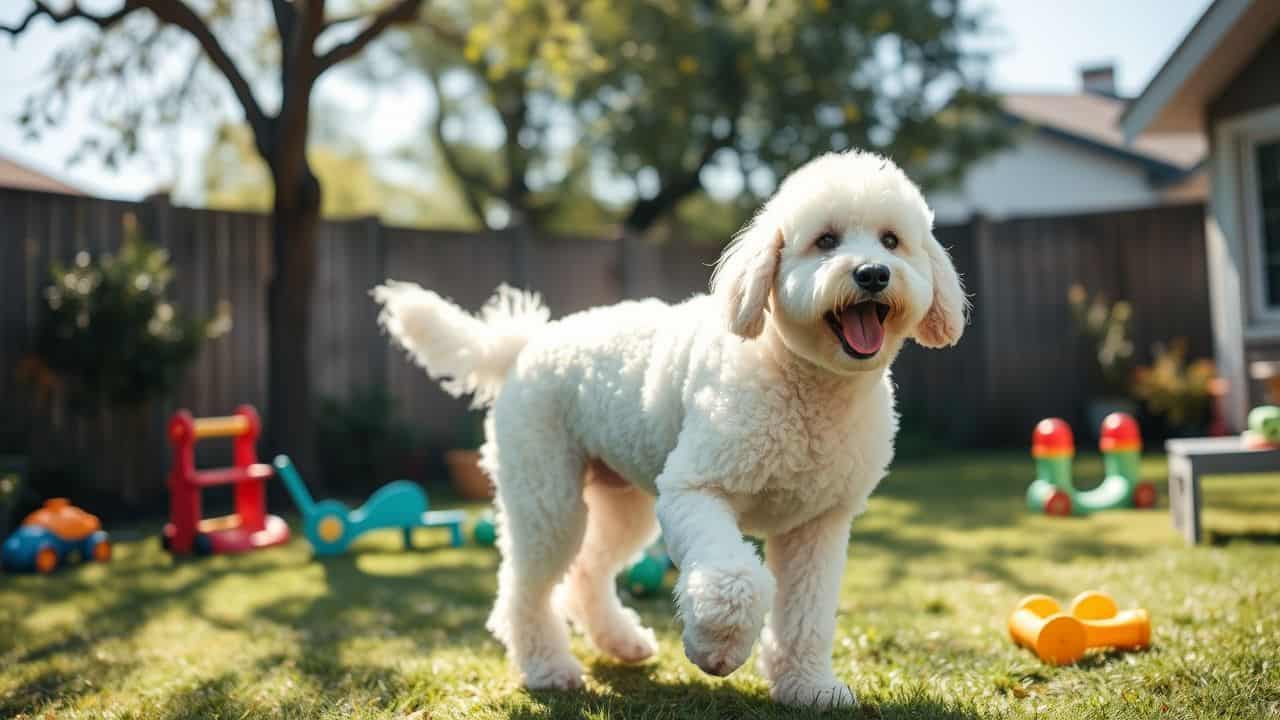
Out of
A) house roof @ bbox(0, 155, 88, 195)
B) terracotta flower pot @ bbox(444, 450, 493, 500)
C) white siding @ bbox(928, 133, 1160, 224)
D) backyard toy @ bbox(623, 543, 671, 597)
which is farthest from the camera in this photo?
white siding @ bbox(928, 133, 1160, 224)

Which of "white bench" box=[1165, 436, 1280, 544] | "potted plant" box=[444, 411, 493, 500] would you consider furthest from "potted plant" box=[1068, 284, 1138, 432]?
"potted plant" box=[444, 411, 493, 500]

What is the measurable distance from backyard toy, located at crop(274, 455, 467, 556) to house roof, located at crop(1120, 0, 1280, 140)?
694cm

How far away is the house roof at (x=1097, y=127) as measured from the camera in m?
23.3

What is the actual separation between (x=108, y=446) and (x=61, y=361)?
40.3 inches

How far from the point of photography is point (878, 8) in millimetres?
13844

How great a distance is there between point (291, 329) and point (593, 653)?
5.86m

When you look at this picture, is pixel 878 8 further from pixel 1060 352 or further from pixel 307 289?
pixel 307 289

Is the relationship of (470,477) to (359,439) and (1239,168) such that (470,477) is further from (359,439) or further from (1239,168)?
(1239,168)

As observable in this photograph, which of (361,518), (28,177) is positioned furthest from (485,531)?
(28,177)

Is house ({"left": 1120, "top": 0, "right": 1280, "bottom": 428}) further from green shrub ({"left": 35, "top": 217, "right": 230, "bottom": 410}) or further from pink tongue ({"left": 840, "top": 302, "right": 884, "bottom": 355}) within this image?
green shrub ({"left": 35, "top": 217, "right": 230, "bottom": 410})

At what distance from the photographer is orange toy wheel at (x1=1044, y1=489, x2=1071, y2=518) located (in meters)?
7.34

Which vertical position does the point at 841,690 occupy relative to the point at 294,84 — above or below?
below

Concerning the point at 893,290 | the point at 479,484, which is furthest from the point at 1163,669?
the point at 479,484

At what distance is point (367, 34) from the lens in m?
8.25
